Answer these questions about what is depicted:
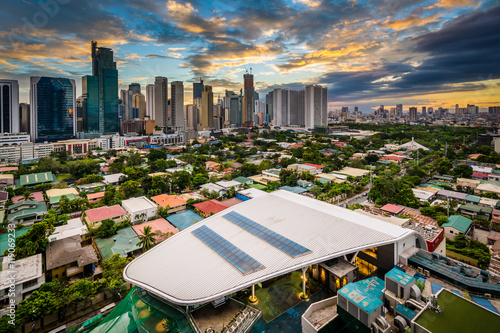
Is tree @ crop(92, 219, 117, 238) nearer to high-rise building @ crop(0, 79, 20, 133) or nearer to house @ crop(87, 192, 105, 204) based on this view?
house @ crop(87, 192, 105, 204)

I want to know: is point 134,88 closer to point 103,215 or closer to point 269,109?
point 269,109

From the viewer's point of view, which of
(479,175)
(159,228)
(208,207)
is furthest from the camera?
(479,175)

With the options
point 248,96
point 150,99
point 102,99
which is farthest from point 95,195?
point 248,96

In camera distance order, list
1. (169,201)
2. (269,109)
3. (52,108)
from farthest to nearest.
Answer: (269,109)
(52,108)
(169,201)

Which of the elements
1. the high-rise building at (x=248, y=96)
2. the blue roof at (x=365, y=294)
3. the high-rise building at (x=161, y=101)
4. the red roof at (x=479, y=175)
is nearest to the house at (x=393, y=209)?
the blue roof at (x=365, y=294)

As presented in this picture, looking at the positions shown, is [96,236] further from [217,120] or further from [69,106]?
[217,120]

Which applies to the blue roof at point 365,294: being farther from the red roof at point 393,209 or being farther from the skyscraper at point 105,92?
the skyscraper at point 105,92

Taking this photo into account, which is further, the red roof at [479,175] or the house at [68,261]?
the red roof at [479,175]
